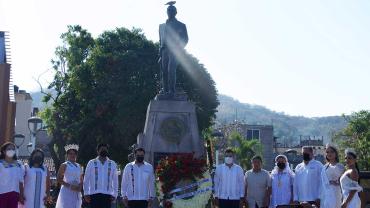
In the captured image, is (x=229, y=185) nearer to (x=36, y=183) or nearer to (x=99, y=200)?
(x=99, y=200)

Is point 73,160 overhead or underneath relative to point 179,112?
underneath

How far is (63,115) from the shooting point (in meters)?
37.8

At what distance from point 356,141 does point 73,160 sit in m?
47.0

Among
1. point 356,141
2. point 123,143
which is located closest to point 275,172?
point 123,143

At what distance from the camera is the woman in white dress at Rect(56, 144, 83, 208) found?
11.9 meters

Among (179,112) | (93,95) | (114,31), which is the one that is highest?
(114,31)

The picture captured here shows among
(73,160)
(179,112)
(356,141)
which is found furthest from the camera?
(356,141)

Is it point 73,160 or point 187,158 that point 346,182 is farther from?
point 73,160

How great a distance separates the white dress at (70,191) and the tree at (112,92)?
858 inches

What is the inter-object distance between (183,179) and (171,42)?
499cm

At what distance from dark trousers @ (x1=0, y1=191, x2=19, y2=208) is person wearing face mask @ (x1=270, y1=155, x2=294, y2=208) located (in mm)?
5506

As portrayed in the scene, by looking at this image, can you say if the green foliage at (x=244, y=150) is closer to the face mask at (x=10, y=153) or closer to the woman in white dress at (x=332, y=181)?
the woman in white dress at (x=332, y=181)

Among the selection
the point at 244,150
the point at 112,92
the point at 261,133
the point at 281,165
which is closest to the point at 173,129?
the point at 281,165

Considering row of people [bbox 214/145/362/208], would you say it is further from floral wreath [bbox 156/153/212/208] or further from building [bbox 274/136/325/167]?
building [bbox 274/136/325/167]
